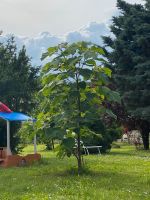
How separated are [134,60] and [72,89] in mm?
16545

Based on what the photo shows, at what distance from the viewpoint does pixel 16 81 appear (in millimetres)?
24172

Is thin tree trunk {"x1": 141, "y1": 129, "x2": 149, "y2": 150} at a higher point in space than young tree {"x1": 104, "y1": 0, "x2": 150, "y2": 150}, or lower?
lower

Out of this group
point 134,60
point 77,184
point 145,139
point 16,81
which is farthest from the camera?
point 145,139

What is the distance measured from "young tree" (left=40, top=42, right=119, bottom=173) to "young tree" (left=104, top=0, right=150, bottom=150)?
574 inches

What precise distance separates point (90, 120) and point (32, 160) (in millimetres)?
5365

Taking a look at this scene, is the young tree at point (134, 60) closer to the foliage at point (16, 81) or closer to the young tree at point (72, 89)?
the foliage at point (16, 81)

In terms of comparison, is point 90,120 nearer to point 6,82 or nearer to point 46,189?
point 46,189

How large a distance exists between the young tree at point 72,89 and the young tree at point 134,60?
47.8ft

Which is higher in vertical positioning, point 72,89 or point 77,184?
point 72,89

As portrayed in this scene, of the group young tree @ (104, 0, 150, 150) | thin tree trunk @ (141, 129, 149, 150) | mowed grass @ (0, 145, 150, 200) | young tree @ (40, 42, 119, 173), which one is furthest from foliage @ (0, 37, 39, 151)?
young tree @ (40, 42, 119, 173)

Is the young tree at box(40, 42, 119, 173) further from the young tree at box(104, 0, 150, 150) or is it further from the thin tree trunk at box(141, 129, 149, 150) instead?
the thin tree trunk at box(141, 129, 149, 150)

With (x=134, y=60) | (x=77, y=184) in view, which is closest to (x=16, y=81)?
(x=134, y=60)

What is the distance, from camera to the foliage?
23.5m

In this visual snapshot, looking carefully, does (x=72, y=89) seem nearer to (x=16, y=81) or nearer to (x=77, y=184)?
(x=77, y=184)
